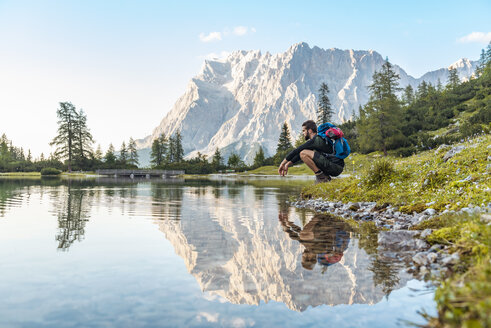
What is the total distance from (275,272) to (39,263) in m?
4.04

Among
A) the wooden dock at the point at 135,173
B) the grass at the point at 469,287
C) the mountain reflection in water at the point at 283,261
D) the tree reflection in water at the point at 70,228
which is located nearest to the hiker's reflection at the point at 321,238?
the mountain reflection in water at the point at 283,261

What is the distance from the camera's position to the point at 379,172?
13367 mm

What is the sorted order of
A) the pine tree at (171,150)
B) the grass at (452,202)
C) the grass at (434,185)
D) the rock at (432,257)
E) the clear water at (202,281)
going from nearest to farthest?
the grass at (452,202)
the clear water at (202,281)
the rock at (432,257)
the grass at (434,185)
the pine tree at (171,150)

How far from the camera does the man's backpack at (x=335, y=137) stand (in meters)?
10.0

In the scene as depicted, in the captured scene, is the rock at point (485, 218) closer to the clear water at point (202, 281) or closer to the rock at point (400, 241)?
the rock at point (400, 241)

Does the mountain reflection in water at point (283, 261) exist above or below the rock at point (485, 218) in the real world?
below

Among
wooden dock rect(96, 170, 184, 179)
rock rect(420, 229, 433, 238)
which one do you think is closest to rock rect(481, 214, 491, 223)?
rock rect(420, 229, 433, 238)

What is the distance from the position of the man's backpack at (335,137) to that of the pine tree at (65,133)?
286 ft

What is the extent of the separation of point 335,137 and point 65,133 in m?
91.7

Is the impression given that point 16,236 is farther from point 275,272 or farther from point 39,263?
point 275,272

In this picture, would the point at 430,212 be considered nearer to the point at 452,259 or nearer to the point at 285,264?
the point at 452,259

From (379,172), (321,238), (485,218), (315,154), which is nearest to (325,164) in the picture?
(315,154)

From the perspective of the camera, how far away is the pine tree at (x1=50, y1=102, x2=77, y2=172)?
3310 inches

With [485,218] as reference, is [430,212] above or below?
below
